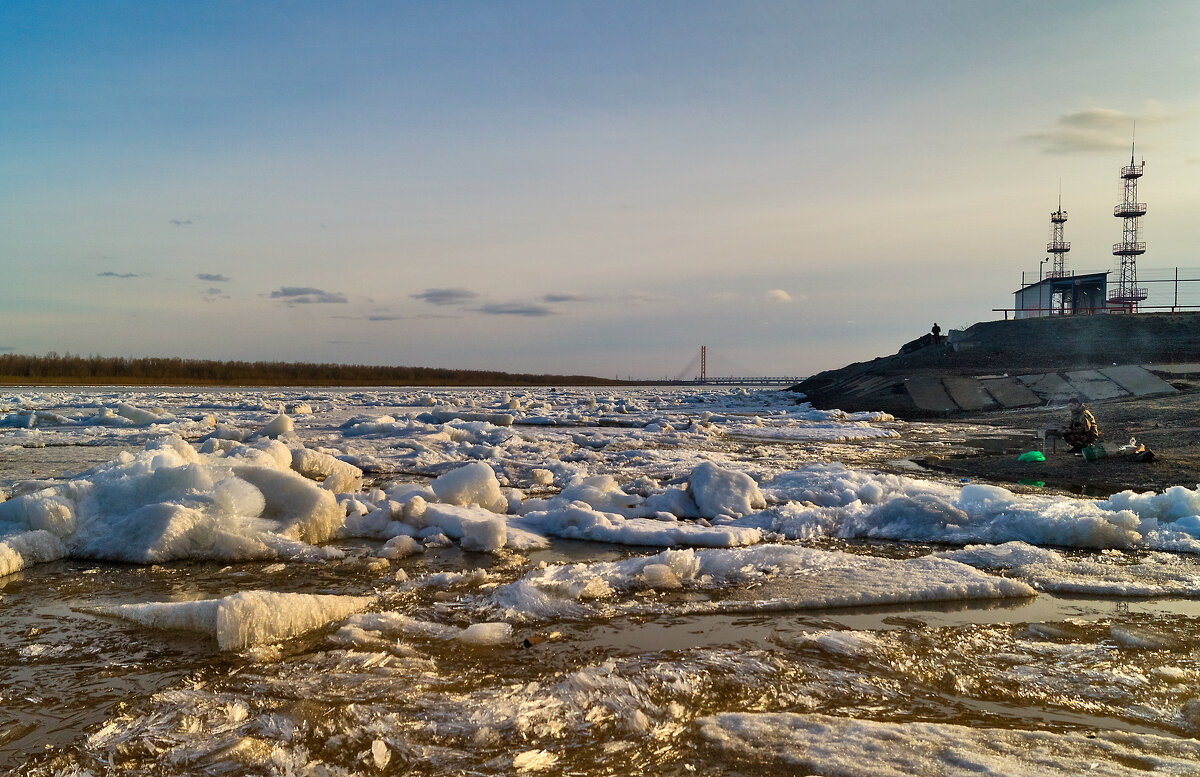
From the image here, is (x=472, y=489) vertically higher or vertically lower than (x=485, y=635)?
higher

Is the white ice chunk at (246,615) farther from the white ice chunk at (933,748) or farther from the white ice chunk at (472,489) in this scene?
the white ice chunk at (472,489)

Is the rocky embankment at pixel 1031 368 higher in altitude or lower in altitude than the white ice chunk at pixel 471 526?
higher

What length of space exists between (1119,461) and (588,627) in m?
7.74

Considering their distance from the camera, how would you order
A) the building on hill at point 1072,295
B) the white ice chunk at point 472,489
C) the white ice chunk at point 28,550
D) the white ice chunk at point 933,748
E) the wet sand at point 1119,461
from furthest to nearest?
the building on hill at point 1072,295 → the wet sand at point 1119,461 → the white ice chunk at point 472,489 → the white ice chunk at point 28,550 → the white ice chunk at point 933,748

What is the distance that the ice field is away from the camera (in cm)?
230

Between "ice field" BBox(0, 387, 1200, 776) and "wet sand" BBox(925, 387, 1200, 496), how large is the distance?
191 cm

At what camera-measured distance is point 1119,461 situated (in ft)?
27.2

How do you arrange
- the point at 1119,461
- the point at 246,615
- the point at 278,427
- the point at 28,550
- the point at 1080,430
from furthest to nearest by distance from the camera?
1. the point at 278,427
2. the point at 1080,430
3. the point at 1119,461
4. the point at 28,550
5. the point at 246,615

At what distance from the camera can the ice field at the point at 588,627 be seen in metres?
2.30

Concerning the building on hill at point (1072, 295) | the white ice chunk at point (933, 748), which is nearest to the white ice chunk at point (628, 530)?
the white ice chunk at point (933, 748)

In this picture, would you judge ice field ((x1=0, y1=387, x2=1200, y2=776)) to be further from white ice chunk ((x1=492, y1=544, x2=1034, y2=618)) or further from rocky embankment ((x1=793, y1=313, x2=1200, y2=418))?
rocky embankment ((x1=793, y1=313, x2=1200, y2=418))

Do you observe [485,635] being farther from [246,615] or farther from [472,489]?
[472,489]

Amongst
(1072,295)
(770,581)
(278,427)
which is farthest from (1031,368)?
(770,581)

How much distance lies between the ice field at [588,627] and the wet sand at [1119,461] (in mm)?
1911
